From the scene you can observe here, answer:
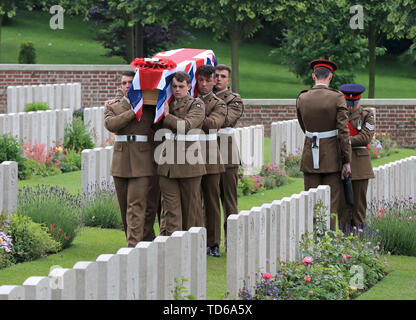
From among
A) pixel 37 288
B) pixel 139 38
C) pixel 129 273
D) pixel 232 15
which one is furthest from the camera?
pixel 139 38

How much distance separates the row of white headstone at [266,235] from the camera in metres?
6.53

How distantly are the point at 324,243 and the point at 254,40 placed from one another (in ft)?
135

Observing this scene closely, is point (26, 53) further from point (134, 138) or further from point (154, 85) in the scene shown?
point (154, 85)

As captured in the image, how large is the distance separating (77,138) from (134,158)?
721cm

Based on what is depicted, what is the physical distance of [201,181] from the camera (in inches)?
356

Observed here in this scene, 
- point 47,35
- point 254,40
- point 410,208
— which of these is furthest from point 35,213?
point 254,40

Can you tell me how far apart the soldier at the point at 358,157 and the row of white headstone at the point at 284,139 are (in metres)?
6.13

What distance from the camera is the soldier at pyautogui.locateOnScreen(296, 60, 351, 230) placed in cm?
903

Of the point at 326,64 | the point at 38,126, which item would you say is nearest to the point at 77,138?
the point at 38,126

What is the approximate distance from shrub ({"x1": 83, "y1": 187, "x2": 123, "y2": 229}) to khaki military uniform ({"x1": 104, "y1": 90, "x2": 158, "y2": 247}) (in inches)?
70.7

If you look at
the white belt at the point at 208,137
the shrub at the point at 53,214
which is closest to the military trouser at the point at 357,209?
the white belt at the point at 208,137

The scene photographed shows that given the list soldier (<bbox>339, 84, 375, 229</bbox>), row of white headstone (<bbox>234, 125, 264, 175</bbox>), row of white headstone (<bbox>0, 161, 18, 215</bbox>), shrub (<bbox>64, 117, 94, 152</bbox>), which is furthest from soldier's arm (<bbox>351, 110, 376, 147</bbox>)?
shrub (<bbox>64, 117, 94, 152</bbox>)

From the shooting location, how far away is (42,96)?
19.6 metres

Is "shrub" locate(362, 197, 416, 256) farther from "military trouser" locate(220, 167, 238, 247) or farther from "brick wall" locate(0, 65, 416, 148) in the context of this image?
"brick wall" locate(0, 65, 416, 148)
